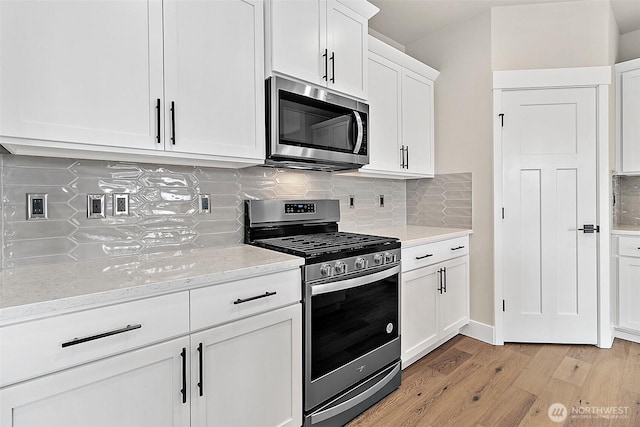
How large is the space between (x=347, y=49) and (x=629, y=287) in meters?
2.99

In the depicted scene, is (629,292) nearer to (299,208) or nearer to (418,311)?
(418,311)

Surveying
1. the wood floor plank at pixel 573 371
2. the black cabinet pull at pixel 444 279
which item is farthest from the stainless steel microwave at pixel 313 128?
the wood floor plank at pixel 573 371

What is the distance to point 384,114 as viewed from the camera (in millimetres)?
2574

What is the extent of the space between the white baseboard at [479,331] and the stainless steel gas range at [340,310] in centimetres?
111

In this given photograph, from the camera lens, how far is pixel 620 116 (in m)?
3.00

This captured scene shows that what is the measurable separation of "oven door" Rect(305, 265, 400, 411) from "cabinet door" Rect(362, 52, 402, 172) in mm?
904

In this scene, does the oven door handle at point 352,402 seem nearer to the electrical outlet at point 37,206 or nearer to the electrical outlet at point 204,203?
the electrical outlet at point 204,203

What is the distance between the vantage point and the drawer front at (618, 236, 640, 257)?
2.70 metres

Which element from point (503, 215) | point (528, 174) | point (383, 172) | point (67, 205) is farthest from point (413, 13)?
point (67, 205)

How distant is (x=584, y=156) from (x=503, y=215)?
2.43 ft

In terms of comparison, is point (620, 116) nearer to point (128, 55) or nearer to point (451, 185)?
point (451, 185)

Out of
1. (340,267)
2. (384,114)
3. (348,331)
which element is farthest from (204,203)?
(384,114)

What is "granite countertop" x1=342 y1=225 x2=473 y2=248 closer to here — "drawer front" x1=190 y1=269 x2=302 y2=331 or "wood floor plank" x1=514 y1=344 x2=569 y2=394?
"drawer front" x1=190 y1=269 x2=302 y2=331

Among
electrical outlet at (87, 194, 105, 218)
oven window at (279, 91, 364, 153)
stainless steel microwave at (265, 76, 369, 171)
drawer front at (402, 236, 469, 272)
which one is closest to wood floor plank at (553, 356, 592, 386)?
drawer front at (402, 236, 469, 272)
